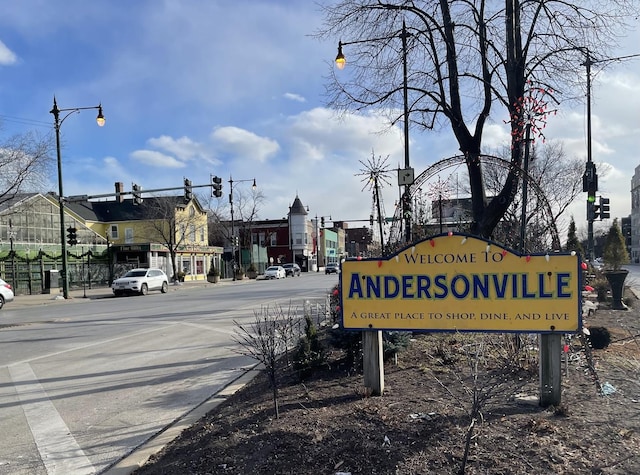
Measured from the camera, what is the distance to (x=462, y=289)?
471 cm

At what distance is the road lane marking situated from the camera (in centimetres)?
423

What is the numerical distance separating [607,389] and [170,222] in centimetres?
4420

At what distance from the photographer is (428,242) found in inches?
193

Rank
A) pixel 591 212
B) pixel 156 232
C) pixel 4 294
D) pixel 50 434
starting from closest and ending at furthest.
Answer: pixel 50 434 → pixel 591 212 → pixel 4 294 → pixel 156 232

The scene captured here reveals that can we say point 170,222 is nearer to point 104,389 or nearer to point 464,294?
point 104,389

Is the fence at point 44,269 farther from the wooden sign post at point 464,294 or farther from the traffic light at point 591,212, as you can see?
the wooden sign post at point 464,294

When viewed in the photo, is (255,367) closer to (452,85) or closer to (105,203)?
(452,85)

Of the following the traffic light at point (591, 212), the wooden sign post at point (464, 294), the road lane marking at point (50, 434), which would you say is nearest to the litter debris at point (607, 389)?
the wooden sign post at point (464, 294)

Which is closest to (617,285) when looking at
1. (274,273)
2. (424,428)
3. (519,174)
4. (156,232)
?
(519,174)

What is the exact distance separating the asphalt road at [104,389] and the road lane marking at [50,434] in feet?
0.03

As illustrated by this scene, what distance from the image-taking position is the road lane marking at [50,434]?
4.23 metres

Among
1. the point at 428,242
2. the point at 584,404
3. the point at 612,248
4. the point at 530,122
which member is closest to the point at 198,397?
the point at 428,242

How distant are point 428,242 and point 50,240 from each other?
40016mm

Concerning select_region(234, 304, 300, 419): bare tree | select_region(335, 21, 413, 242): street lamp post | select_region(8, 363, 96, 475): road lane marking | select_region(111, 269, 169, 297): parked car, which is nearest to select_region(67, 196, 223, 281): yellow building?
select_region(111, 269, 169, 297): parked car
